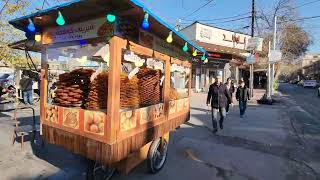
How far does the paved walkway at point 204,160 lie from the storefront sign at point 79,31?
2451 millimetres

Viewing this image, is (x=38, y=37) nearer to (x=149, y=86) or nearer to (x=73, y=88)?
(x=73, y=88)

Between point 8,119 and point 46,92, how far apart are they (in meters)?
6.51

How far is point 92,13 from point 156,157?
2.84 meters

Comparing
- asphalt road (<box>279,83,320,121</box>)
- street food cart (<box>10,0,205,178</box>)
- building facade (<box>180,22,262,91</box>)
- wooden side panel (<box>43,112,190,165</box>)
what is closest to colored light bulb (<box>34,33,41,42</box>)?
street food cart (<box>10,0,205,178</box>)

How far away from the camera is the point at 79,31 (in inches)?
148

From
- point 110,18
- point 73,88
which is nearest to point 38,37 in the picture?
point 73,88

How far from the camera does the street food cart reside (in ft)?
11.1

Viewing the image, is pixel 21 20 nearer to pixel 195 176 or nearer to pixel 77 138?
pixel 77 138

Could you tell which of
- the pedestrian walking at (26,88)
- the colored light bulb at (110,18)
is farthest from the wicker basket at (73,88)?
the pedestrian walking at (26,88)

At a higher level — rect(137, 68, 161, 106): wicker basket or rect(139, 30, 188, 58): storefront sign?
rect(139, 30, 188, 58): storefront sign

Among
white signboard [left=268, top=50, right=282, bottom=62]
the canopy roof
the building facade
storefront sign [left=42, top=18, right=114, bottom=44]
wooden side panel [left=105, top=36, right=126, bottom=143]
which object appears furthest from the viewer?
the building facade

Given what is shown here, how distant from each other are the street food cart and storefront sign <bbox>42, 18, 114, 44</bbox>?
1cm

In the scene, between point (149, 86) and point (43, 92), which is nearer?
point (43, 92)

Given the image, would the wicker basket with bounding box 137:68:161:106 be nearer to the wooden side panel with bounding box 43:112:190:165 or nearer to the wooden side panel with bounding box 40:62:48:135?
the wooden side panel with bounding box 43:112:190:165
